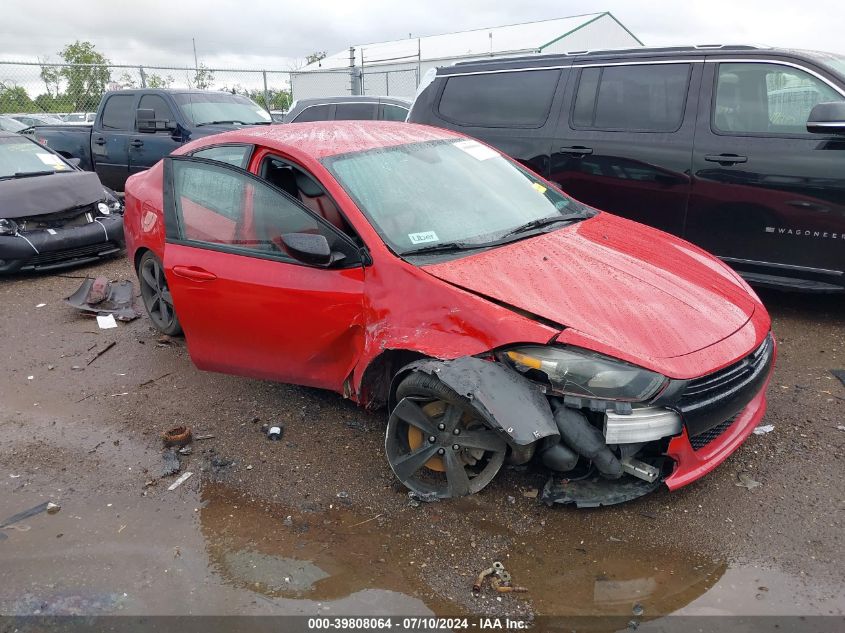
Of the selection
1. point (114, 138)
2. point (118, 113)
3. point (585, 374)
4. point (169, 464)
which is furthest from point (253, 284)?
point (118, 113)

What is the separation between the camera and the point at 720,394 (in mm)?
2725

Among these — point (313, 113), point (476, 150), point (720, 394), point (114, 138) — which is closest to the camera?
point (720, 394)

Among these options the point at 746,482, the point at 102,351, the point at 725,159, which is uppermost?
the point at 725,159

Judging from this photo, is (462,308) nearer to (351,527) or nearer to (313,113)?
(351,527)

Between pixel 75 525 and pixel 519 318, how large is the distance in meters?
2.21

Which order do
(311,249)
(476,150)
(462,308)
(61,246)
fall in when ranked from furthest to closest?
(61,246)
(476,150)
(311,249)
(462,308)

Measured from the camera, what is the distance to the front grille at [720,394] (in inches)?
103

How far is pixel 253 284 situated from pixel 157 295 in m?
2.05

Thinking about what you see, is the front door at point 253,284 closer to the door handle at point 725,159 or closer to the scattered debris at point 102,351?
the scattered debris at point 102,351

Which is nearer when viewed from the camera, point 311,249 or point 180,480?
point 311,249

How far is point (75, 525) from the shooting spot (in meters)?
3.01

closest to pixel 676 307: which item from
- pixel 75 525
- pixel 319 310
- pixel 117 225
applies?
pixel 319 310

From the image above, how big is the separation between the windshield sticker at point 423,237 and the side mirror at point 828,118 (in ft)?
9.37

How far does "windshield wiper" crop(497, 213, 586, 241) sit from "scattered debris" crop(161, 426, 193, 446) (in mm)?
2029
